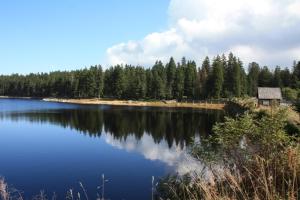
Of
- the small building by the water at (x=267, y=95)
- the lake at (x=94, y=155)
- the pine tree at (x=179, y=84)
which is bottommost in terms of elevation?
the lake at (x=94, y=155)

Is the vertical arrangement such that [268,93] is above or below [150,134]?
above

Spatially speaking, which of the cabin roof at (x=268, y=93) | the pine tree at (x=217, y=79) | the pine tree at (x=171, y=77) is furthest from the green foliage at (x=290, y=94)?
the pine tree at (x=171, y=77)

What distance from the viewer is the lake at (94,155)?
29438 millimetres

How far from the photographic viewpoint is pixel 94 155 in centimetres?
4353

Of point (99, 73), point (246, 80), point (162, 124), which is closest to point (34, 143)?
point (162, 124)

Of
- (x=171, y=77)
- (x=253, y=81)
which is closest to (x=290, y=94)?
(x=253, y=81)

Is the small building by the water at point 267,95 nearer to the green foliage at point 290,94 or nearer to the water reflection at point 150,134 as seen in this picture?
the green foliage at point 290,94

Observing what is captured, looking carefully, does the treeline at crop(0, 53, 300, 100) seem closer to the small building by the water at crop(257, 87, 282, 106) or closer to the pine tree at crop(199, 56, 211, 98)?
the pine tree at crop(199, 56, 211, 98)

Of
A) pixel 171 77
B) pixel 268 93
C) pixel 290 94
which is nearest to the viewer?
pixel 268 93

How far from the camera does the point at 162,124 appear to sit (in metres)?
76.1

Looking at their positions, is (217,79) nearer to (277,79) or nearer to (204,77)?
(204,77)

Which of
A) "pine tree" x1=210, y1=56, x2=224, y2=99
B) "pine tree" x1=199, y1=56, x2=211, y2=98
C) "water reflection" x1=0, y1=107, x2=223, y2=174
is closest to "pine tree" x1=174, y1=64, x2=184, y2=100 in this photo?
"pine tree" x1=199, y1=56, x2=211, y2=98

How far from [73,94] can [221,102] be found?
90379mm

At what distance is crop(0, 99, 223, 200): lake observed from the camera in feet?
96.6
